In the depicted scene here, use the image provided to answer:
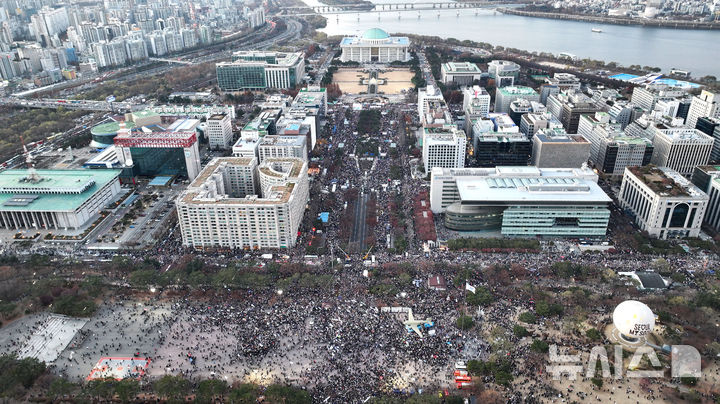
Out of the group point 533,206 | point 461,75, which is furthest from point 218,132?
point 461,75

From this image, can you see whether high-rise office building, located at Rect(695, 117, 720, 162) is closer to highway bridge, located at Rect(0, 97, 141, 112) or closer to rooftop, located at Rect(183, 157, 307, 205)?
rooftop, located at Rect(183, 157, 307, 205)

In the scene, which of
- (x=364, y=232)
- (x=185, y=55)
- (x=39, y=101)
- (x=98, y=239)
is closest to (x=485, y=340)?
(x=364, y=232)

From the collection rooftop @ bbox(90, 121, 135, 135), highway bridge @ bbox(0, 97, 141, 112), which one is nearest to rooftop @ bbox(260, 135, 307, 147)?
rooftop @ bbox(90, 121, 135, 135)

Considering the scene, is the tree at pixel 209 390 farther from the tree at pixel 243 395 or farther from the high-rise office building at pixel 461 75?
the high-rise office building at pixel 461 75

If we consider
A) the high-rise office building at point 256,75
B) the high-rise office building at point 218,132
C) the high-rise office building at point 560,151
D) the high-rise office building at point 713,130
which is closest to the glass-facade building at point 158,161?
the high-rise office building at point 218,132

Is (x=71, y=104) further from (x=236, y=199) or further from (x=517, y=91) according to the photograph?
(x=517, y=91)

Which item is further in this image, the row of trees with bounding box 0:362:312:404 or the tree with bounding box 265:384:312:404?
the row of trees with bounding box 0:362:312:404
